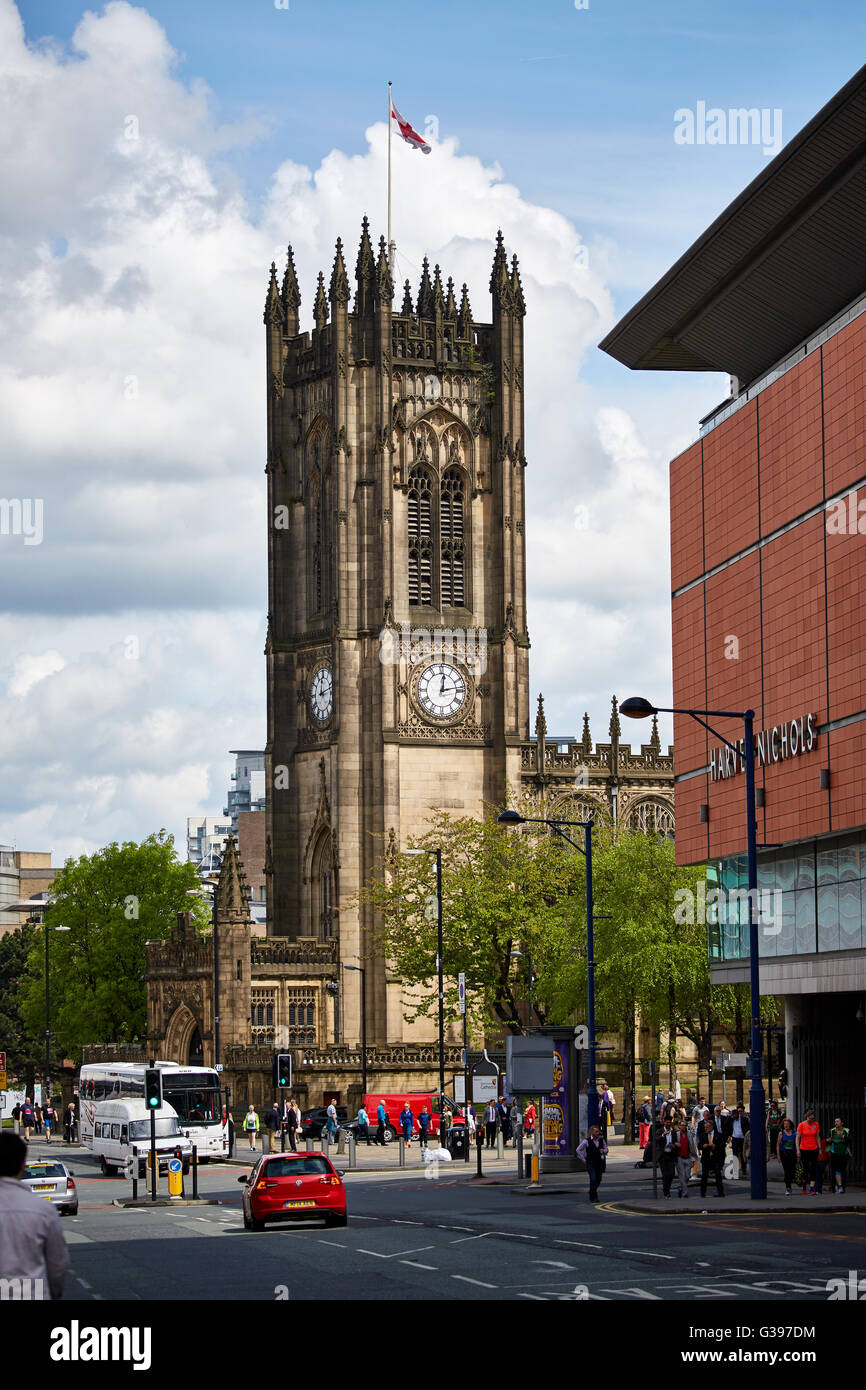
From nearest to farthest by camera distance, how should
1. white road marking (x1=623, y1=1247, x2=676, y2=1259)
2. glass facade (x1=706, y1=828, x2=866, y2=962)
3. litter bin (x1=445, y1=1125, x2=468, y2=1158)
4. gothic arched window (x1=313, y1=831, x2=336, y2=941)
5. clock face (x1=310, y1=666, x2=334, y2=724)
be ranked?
1. white road marking (x1=623, y1=1247, x2=676, y2=1259)
2. glass facade (x1=706, y1=828, x2=866, y2=962)
3. litter bin (x1=445, y1=1125, x2=468, y2=1158)
4. gothic arched window (x1=313, y1=831, x2=336, y2=941)
5. clock face (x1=310, y1=666, x2=334, y2=724)

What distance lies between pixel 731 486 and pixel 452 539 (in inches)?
1988

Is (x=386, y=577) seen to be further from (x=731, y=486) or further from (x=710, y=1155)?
(x=710, y=1155)

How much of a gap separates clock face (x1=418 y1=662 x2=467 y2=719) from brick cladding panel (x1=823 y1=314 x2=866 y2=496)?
53.5m

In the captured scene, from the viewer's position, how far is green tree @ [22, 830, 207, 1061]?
97438 millimetres

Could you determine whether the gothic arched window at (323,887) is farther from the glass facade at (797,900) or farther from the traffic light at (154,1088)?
the traffic light at (154,1088)

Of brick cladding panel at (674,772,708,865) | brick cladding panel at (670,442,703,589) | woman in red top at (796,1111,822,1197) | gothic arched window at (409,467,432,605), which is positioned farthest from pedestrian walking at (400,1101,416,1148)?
gothic arched window at (409,467,432,605)

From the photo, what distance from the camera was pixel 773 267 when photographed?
40375 mm

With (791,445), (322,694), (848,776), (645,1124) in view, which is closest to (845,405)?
(791,445)

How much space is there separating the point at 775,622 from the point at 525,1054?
31.5 feet

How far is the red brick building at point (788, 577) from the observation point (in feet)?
120

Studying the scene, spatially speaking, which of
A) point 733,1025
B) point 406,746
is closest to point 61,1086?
point 406,746

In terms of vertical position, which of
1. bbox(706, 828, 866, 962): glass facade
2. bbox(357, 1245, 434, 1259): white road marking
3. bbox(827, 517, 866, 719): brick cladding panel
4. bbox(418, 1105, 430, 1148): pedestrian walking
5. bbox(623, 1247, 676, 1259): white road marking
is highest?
bbox(827, 517, 866, 719): brick cladding panel

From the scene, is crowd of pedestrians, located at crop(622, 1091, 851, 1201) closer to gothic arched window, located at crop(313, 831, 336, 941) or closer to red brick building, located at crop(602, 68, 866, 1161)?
red brick building, located at crop(602, 68, 866, 1161)

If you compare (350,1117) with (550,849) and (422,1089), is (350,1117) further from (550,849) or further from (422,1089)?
(550,849)
